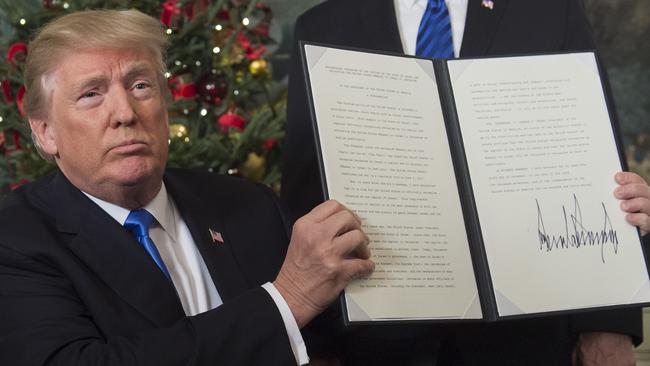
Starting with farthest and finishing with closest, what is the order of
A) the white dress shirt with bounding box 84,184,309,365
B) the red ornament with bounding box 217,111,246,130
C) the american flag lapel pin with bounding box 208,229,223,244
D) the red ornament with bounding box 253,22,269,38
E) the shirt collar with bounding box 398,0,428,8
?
the red ornament with bounding box 253,22,269,38, the red ornament with bounding box 217,111,246,130, the shirt collar with bounding box 398,0,428,8, the american flag lapel pin with bounding box 208,229,223,244, the white dress shirt with bounding box 84,184,309,365

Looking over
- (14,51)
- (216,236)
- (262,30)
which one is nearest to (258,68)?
(262,30)

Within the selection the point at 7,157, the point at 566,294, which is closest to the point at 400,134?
the point at 566,294

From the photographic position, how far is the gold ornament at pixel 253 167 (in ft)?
16.6

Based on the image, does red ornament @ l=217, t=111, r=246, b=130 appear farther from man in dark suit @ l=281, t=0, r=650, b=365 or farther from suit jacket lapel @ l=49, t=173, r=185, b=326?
suit jacket lapel @ l=49, t=173, r=185, b=326

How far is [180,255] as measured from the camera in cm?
264

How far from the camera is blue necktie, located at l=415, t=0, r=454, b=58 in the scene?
2.78 m

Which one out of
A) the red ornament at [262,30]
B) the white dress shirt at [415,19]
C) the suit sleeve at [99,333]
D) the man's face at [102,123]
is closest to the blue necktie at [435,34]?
the white dress shirt at [415,19]

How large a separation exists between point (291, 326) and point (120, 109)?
0.71m

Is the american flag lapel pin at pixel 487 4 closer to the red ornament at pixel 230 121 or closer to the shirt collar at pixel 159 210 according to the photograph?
the shirt collar at pixel 159 210

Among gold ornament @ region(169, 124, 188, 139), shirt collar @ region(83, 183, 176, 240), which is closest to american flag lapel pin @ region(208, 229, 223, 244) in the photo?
shirt collar @ region(83, 183, 176, 240)

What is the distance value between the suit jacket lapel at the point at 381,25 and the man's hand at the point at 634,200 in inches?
29.6

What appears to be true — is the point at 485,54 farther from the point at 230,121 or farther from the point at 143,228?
the point at 230,121

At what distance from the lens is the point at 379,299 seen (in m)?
2.28

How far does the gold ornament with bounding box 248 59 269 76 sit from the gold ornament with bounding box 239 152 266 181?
1.43 ft
